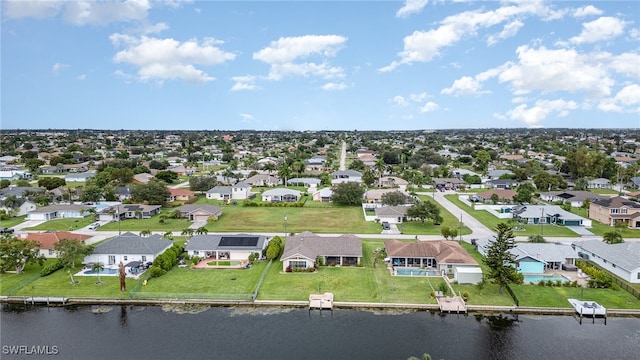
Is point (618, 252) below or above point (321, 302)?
above

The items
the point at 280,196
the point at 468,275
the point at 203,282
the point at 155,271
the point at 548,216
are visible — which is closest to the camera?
the point at 468,275

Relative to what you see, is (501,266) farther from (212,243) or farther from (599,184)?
(599,184)

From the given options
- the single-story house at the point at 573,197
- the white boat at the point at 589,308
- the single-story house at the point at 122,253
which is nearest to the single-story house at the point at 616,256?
the white boat at the point at 589,308

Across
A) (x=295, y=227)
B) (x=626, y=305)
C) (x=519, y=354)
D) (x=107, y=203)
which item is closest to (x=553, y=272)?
(x=626, y=305)

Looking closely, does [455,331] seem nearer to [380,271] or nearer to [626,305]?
[380,271]

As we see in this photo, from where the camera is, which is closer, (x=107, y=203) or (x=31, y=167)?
(x=107, y=203)

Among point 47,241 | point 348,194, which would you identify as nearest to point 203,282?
point 47,241
